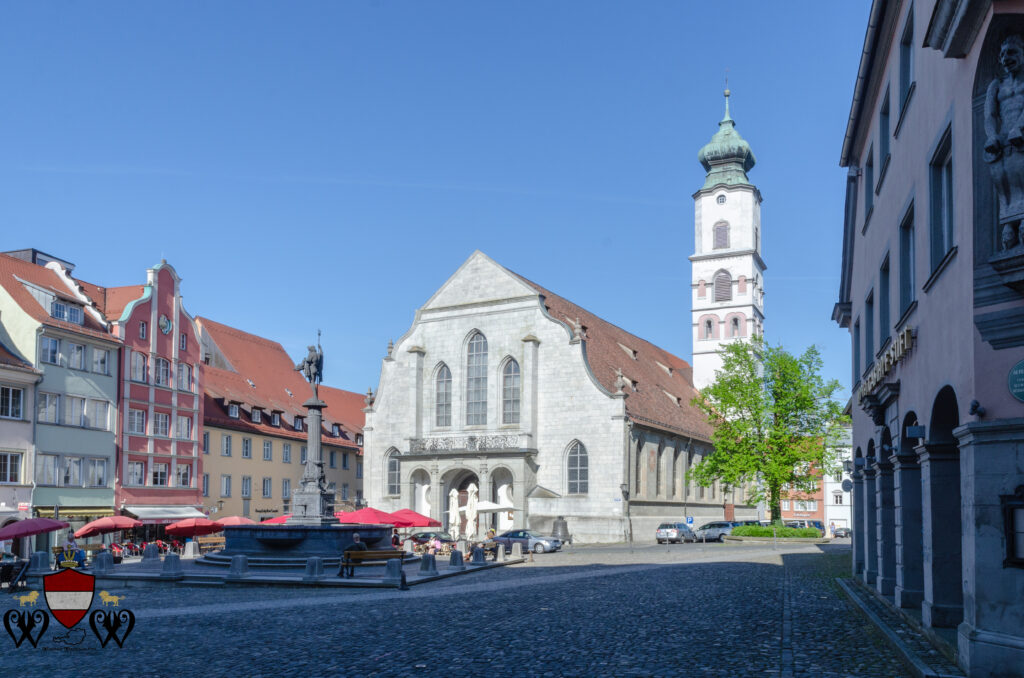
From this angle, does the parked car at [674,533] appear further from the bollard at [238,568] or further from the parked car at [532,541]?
the bollard at [238,568]

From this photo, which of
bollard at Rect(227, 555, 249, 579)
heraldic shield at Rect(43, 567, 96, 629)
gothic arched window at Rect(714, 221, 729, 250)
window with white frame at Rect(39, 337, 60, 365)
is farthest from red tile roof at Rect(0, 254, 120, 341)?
gothic arched window at Rect(714, 221, 729, 250)

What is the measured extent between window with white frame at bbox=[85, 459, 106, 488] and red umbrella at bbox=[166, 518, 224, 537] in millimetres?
6232

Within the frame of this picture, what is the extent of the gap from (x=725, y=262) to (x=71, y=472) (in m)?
50.6

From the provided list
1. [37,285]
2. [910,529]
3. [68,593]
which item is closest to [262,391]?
[37,285]

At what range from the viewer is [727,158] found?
80.6 m

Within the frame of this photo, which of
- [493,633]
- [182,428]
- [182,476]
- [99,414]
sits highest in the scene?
[99,414]

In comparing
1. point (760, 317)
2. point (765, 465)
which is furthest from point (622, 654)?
point (760, 317)

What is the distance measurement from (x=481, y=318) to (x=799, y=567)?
29.7 m

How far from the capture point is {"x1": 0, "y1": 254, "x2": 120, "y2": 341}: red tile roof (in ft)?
143

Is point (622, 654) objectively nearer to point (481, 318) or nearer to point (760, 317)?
point (481, 318)

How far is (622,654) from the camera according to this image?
1358 centimetres

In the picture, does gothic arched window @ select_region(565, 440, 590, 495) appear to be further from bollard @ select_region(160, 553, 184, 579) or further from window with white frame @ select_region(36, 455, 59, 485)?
bollard @ select_region(160, 553, 184, 579)

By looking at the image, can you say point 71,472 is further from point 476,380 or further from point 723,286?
point 723,286

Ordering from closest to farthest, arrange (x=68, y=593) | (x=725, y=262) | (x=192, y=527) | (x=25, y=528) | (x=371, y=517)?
(x=68, y=593), (x=25, y=528), (x=371, y=517), (x=192, y=527), (x=725, y=262)
